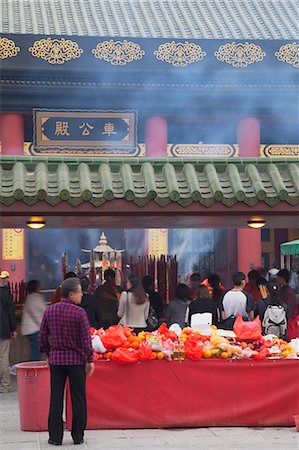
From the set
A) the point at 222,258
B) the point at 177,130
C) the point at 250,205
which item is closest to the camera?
the point at 250,205

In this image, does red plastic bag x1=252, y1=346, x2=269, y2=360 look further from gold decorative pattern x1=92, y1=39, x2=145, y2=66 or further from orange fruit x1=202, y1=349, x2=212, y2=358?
gold decorative pattern x1=92, y1=39, x2=145, y2=66

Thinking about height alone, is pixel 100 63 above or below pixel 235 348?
above

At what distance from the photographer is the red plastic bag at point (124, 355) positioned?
8.59 metres

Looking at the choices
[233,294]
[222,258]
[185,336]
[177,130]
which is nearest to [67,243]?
[222,258]

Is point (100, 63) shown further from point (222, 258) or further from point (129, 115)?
point (222, 258)

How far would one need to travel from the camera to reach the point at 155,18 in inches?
784

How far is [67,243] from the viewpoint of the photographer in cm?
2089

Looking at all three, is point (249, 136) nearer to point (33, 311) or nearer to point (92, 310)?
point (33, 311)

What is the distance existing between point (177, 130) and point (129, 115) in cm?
110

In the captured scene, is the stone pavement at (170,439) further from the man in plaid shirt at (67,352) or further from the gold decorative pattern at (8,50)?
the gold decorative pattern at (8,50)

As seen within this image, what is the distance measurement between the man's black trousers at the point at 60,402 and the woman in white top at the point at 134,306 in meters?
3.03

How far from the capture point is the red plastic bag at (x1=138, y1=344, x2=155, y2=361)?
862 centimetres

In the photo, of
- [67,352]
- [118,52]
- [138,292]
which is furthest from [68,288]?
[118,52]

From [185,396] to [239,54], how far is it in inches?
361
